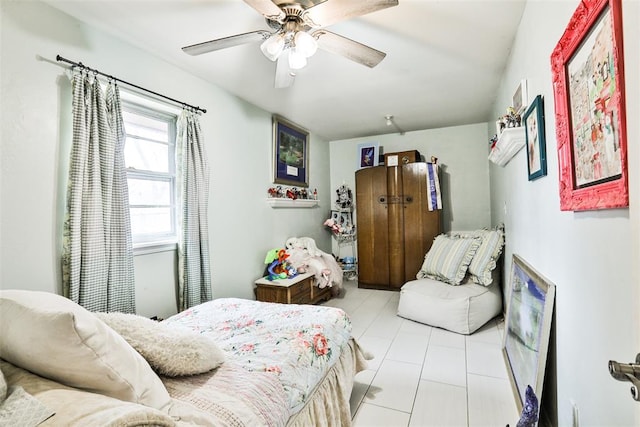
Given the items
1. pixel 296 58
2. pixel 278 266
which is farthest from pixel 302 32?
pixel 278 266

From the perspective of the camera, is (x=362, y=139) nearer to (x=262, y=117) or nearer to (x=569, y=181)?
(x=262, y=117)

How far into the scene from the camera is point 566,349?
125cm

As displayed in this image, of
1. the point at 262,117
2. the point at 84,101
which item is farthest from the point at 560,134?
the point at 262,117

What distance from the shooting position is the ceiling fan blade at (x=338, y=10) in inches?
54.5

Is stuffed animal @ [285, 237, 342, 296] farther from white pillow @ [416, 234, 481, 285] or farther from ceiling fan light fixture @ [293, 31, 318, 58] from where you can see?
ceiling fan light fixture @ [293, 31, 318, 58]

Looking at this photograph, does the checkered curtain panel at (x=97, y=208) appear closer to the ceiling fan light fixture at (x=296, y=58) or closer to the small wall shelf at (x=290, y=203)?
the ceiling fan light fixture at (x=296, y=58)

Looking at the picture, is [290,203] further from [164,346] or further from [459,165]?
[164,346]

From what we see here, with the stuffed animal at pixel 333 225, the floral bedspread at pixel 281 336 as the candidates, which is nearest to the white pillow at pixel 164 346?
the floral bedspread at pixel 281 336

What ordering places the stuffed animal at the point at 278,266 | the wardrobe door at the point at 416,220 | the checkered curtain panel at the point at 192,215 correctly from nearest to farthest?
the checkered curtain panel at the point at 192,215 → the stuffed animal at the point at 278,266 → the wardrobe door at the point at 416,220

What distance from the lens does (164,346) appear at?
1.10 m

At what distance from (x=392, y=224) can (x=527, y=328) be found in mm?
2605

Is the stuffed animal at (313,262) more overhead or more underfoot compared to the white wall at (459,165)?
more underfoot

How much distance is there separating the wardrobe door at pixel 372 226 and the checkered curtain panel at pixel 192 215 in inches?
100

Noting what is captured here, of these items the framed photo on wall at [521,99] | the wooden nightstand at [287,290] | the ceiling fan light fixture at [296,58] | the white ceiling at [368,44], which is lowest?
the wooden nightstand at [287,290]
